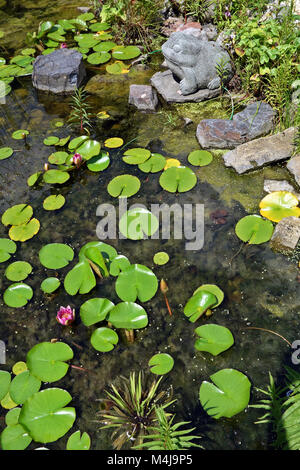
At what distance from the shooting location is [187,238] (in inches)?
121

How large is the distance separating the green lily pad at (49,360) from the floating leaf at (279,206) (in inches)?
72.5

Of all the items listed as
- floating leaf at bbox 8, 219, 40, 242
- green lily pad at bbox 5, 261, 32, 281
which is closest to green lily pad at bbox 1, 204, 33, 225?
floating leaf at bbox 8, 219, 40, 242

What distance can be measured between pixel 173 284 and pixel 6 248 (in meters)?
1.37

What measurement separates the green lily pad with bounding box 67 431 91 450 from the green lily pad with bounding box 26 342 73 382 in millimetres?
349

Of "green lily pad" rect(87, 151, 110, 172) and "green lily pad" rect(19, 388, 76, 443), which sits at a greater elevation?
"green lily pad" rect(87, 151, 110, 172)

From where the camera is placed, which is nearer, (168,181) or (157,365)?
→ (157,365)

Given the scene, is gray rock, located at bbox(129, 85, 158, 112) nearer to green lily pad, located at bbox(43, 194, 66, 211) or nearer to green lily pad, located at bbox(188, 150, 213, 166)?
green lily pad, located at bbox(188, 150, 213, 166)

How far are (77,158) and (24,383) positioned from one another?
2.02 m

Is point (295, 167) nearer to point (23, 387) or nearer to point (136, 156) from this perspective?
point (136, 156)

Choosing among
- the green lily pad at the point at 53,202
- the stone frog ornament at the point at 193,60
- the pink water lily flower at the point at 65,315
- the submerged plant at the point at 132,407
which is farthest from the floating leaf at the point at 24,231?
the stone frog ornament at the point at 193,60

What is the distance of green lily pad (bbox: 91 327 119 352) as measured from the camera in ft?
8.11
